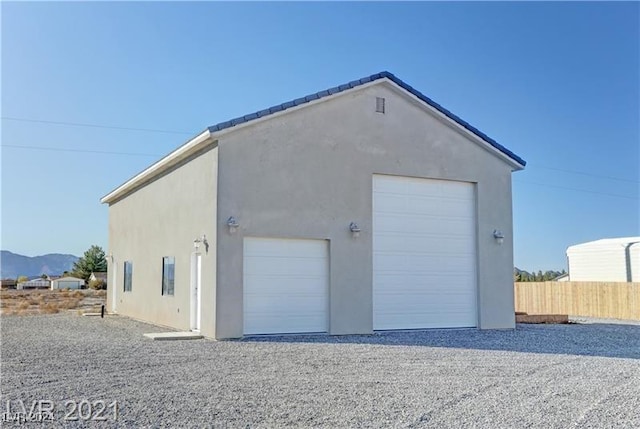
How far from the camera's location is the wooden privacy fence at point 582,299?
2312 centimetres

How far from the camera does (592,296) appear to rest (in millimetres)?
24484

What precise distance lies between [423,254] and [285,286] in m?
3.93

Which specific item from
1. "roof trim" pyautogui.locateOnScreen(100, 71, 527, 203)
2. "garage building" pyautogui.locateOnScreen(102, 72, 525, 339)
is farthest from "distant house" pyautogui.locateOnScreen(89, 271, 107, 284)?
"garage building" pyautogui.locateOnScreen(102, 72, 525, 339)

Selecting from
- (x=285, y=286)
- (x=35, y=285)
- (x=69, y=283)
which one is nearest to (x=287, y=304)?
(x=285, y=286)

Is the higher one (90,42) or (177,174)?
(90,42)

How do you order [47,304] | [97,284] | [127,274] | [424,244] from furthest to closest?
[97,284] → [47,304] → [127,274] → [424,244]

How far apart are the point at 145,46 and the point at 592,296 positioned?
786 inches

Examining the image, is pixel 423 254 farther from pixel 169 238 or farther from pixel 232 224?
pixel 169 238

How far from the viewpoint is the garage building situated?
13.0 m

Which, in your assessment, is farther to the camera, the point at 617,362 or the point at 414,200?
the point at 414,200

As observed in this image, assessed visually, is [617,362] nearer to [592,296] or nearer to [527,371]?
[527,371]

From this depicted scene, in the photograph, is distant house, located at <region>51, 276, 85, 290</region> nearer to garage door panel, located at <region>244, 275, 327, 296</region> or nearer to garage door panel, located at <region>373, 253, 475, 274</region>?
garage door panel, located at <region>244, 275, 327, 296</region>

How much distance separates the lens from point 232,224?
500 inches

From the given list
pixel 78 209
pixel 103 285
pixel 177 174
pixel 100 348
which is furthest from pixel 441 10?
pixel 103 285
